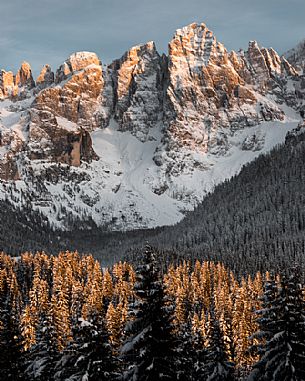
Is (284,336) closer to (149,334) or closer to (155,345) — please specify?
(155,345)

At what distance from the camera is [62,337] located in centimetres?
6056

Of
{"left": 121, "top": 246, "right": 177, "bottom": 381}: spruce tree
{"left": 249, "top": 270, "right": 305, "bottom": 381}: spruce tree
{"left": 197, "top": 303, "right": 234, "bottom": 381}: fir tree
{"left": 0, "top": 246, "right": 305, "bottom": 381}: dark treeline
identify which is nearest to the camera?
{"left": 249, "top": 270, "right": 305, "bottom": 381}: spruce tree

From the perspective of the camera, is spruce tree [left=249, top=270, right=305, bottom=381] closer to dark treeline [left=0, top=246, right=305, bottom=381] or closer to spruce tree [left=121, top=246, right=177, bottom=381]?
dark treeline [left=0, top=246, right=305, bottom=381]

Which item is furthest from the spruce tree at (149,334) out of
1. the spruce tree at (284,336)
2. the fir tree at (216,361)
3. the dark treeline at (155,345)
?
the fir tree at (216,361)

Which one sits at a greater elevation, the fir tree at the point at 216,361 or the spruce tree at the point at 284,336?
the spruce tree at the point at 284,336

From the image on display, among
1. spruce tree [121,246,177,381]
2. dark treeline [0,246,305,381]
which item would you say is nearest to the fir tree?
dark treeline [0,246,305,381]

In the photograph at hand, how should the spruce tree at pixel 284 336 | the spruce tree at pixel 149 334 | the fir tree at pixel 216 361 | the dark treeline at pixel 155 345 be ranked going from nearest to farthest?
the spruce tree at pixel 284 336, the spruce tree at pixel 149 334, the dark treeline at pixel 155 345, the fir tree at pixel 216 361

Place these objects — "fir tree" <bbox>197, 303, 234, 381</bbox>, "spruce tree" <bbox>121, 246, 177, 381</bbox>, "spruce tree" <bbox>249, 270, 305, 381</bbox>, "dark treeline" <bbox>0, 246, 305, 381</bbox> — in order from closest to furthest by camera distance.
→ "spruce tree" <bbox>249, 270, 305, 381</bbox> → "spruce tree" <bbox>121, 246, 177, 381</bbox> → "dark treeline" <bbox>0, 246, 305, 381</bbox> → "fir tree" <bbox>197, 303, 234, 381</bbox>

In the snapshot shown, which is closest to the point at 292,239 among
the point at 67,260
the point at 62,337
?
the point at 67,260

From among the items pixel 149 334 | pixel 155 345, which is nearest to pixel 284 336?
pixel 155 345

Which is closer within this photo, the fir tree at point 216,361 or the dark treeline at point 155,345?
the dark treeline at point 155,345

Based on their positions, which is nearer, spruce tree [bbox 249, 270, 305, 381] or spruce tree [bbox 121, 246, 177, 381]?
spruce tree [bbox 249, 270, 305, 381]

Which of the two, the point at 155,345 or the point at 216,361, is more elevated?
the point at 155,345

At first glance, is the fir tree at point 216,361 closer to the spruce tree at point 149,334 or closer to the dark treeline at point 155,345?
the dark treeline at point 155,345
